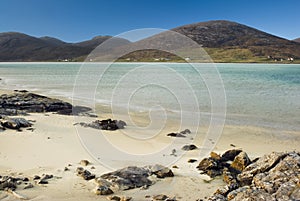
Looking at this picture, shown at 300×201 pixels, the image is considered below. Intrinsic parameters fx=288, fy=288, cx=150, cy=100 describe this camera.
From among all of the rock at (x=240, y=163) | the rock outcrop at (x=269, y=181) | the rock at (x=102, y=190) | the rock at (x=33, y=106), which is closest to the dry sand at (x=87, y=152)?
the rock at (x=102, y=190)

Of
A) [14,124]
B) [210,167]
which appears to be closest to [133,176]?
[210,167]

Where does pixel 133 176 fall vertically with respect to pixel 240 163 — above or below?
below

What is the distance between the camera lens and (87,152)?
1219 cm

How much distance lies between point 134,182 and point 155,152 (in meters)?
3.83

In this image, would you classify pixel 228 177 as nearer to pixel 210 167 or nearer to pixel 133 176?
pixel 210 167

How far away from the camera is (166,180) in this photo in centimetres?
934

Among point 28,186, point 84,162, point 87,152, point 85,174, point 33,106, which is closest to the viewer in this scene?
point 28,186

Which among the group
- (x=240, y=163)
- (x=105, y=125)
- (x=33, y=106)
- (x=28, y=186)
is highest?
(x=33, y=106)

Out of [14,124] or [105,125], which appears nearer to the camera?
[14,124]

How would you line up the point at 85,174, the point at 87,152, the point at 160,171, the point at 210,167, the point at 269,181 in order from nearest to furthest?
the point at 269,181, the point at 85,174, the point at 160,171, the point at 210,167, the point at 87,152

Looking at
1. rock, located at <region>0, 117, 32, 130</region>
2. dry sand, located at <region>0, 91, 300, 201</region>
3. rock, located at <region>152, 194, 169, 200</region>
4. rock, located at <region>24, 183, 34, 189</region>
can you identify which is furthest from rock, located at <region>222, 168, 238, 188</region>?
rock, located at <region>0, 117, 32, 130</region>

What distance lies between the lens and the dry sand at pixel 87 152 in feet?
28.0

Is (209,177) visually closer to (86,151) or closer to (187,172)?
(187,172)

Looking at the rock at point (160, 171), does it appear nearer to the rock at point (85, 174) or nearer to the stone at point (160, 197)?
the stone at point (160, 197)
